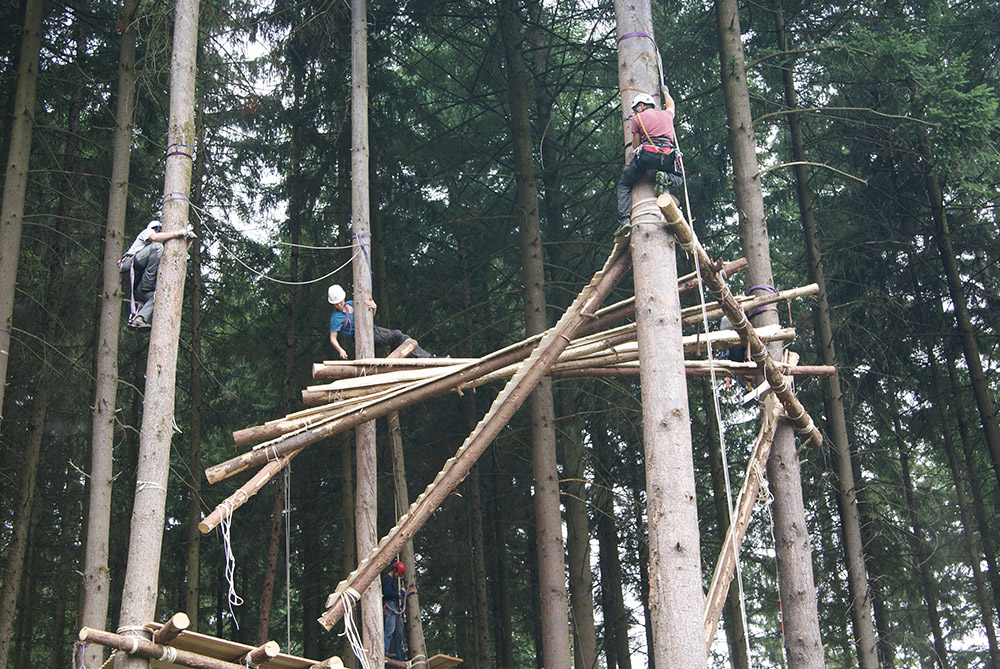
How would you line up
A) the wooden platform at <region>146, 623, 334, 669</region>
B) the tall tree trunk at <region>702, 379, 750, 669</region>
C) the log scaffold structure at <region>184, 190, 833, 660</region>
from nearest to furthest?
the wooden platform at <region>146, 623, 334, 669</region>
the log scaffold structure at <region>184, 190, 833, 660</region>
the tall tree trunk at <region>702, 379, 750, 669</region>

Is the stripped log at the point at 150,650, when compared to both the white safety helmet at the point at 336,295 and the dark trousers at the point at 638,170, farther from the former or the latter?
the dark trousers at the point at 638,170

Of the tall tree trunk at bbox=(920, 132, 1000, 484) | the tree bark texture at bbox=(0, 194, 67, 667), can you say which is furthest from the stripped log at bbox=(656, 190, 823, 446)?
the tree bark texture at bbox=(0, 194, 67, 667)

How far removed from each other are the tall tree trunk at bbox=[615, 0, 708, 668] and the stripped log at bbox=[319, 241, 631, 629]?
69 cm

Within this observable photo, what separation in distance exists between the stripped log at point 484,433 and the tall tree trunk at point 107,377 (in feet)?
10.7

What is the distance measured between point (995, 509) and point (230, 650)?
13115mm

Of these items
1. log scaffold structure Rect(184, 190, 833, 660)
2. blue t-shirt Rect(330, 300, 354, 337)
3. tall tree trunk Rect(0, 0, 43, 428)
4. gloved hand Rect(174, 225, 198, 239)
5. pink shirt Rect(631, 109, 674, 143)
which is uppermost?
tall tree trunk Rect(0, 0, 43, 428)

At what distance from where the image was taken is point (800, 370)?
28.2 ft

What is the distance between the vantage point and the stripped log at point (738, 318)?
6.61m

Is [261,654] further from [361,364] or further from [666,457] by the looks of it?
[666,457]

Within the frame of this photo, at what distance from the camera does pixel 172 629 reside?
6.20 m

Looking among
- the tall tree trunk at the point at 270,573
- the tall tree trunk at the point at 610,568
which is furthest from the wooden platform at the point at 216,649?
the tall tree trunk at the point at 610,568

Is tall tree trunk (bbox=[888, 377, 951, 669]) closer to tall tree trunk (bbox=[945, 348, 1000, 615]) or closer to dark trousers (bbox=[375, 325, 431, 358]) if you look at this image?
tall tree trunk (bbox=[945, 348, 1000, 615])

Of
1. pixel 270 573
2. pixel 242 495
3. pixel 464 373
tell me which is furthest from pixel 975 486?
pixel 242 495

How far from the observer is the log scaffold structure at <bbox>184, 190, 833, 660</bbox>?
7.30 m
